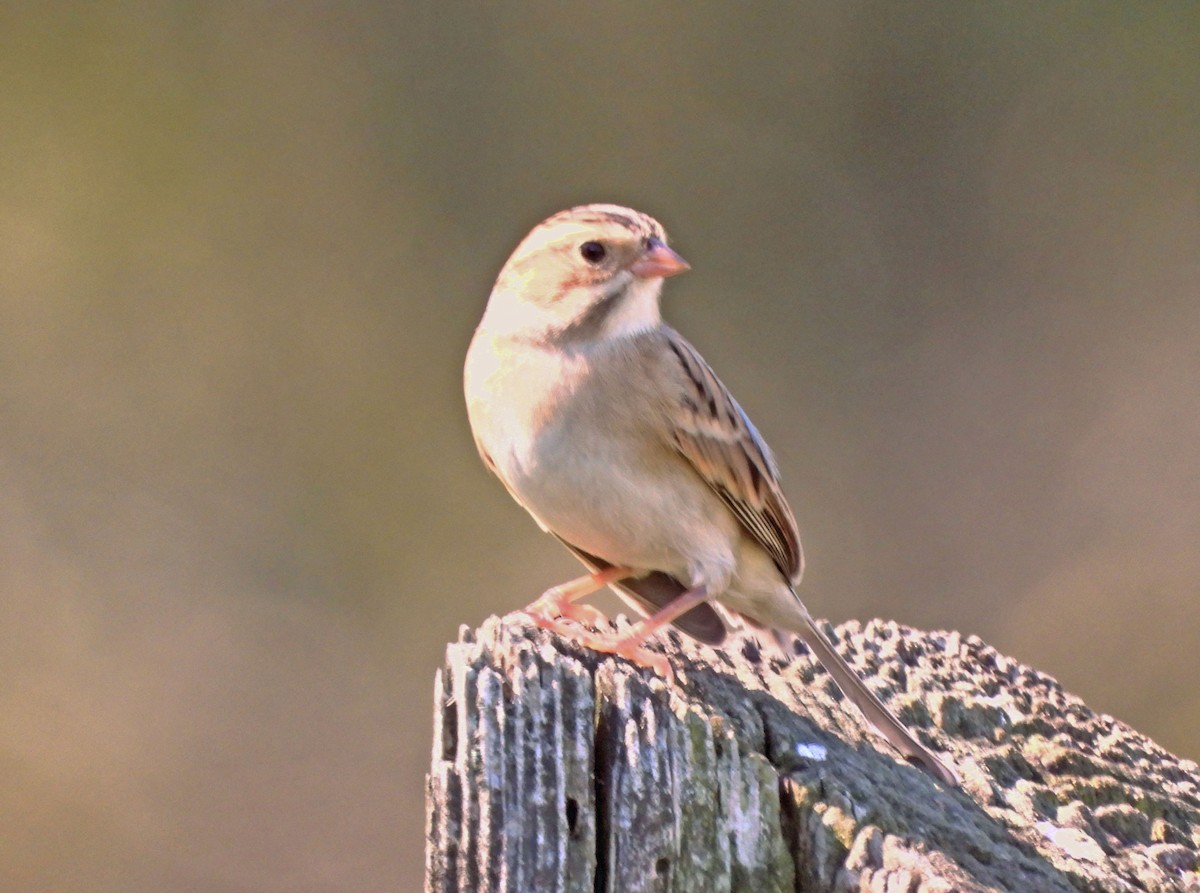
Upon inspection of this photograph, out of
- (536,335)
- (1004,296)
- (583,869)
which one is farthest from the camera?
(1004,296)

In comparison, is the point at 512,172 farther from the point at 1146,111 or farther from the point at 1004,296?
the point at 1146,111

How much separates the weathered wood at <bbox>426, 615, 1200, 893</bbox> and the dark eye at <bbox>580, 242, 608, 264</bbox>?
106 centimetres

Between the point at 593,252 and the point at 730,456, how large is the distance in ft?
1.55

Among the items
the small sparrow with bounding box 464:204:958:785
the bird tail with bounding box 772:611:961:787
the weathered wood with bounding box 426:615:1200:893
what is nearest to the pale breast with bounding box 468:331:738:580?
the small sparrow with bounding box 464:204:958:785

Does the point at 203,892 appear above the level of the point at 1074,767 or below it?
above

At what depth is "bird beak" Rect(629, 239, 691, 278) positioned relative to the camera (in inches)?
126

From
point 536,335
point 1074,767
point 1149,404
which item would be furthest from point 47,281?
point 1074,767

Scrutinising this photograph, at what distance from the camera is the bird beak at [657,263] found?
3.20 meters

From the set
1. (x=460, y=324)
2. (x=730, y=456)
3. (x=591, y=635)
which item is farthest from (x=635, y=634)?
(x=460, y=324)

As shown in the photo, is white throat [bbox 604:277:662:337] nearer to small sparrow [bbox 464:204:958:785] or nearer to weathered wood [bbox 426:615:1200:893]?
small sparrow [bbox 464:204:958:785]

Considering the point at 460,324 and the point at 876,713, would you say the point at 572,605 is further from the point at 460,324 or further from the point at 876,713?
the point at 460,324

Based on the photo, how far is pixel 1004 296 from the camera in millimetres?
6195

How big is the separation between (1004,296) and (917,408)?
24.1 inches

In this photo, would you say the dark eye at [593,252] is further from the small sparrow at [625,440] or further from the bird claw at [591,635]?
the bird claw at [591,635]
